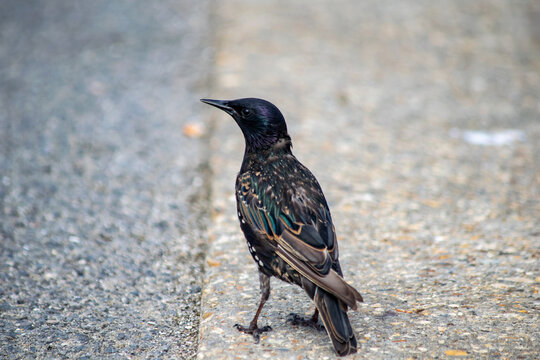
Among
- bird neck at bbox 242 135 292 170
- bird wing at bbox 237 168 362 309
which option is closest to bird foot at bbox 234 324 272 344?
bird wing at bbox 237 168 362 309

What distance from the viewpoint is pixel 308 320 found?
10.9 feet

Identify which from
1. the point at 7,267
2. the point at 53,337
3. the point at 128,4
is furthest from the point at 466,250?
the point at 128,4

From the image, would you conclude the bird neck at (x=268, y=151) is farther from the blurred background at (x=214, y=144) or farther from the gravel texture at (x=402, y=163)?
the blurred background at (x=214, y=144)

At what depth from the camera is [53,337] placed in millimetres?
3250

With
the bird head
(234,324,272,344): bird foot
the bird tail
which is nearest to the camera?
the bird tail

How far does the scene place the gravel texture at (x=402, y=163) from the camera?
3.27 metres

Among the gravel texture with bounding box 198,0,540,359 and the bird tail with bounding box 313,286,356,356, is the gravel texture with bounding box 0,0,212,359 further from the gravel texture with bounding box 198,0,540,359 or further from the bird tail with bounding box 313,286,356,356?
the bird tail with bounding box 313,286,356,356

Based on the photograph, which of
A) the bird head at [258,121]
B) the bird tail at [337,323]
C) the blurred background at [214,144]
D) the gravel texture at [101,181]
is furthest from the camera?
the blurred background at [214,144]

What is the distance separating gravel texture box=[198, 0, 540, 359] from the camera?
10.7 feet

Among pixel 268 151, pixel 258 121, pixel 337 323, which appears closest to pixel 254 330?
pixel 337 323

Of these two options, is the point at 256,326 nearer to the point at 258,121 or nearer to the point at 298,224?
the point at 298,224

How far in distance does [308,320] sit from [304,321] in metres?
0.03

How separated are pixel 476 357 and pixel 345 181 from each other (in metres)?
2.38

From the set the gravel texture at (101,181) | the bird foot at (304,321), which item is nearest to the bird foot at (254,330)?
the bird foot at (304,321)
